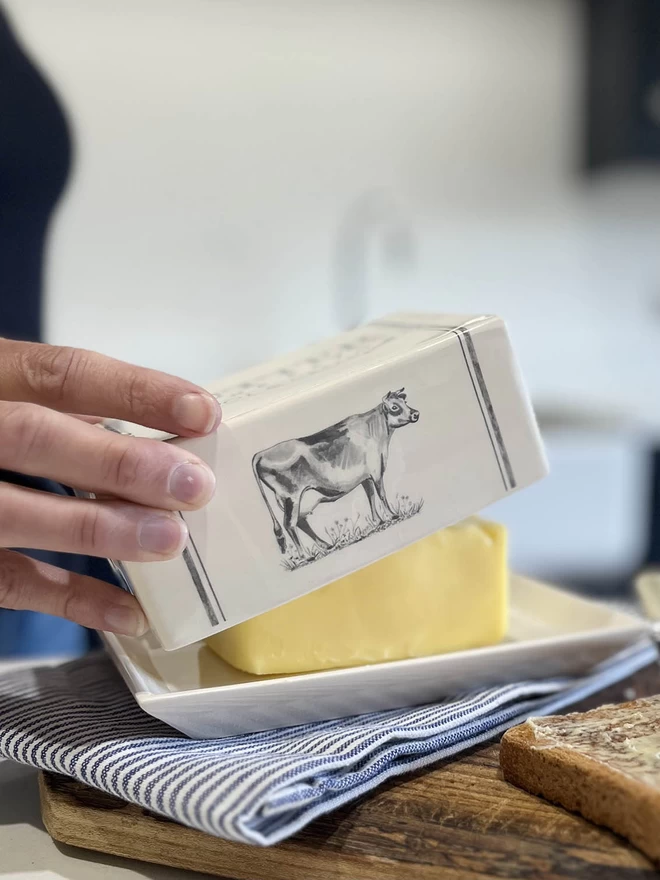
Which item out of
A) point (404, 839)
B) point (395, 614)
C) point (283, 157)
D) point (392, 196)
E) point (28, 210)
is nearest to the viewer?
point (404, 839)

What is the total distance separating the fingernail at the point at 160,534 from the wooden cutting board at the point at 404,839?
16 cm

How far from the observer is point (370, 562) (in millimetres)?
561

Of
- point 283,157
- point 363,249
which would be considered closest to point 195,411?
point 283,157

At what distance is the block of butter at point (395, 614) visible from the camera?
59 cm

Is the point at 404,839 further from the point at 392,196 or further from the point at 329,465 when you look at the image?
the point at 392,196

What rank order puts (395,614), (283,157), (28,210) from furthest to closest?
(283,157)
(28,210)
(395,614)

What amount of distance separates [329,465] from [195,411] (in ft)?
0.31

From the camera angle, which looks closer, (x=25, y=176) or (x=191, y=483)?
(x=191, y=483)

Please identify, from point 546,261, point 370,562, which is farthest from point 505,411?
point 546,261

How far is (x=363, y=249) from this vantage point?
7.01 feet

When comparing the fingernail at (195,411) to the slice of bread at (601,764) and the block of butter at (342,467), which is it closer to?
the block of butter at (342,467)

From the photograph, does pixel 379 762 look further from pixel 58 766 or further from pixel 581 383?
pixel 581 383

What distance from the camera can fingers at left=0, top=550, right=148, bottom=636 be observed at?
20.7 inches

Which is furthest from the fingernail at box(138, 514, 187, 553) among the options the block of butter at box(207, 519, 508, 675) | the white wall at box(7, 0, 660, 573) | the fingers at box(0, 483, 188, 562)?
the white wall at box(7, 0, 660, 573)
